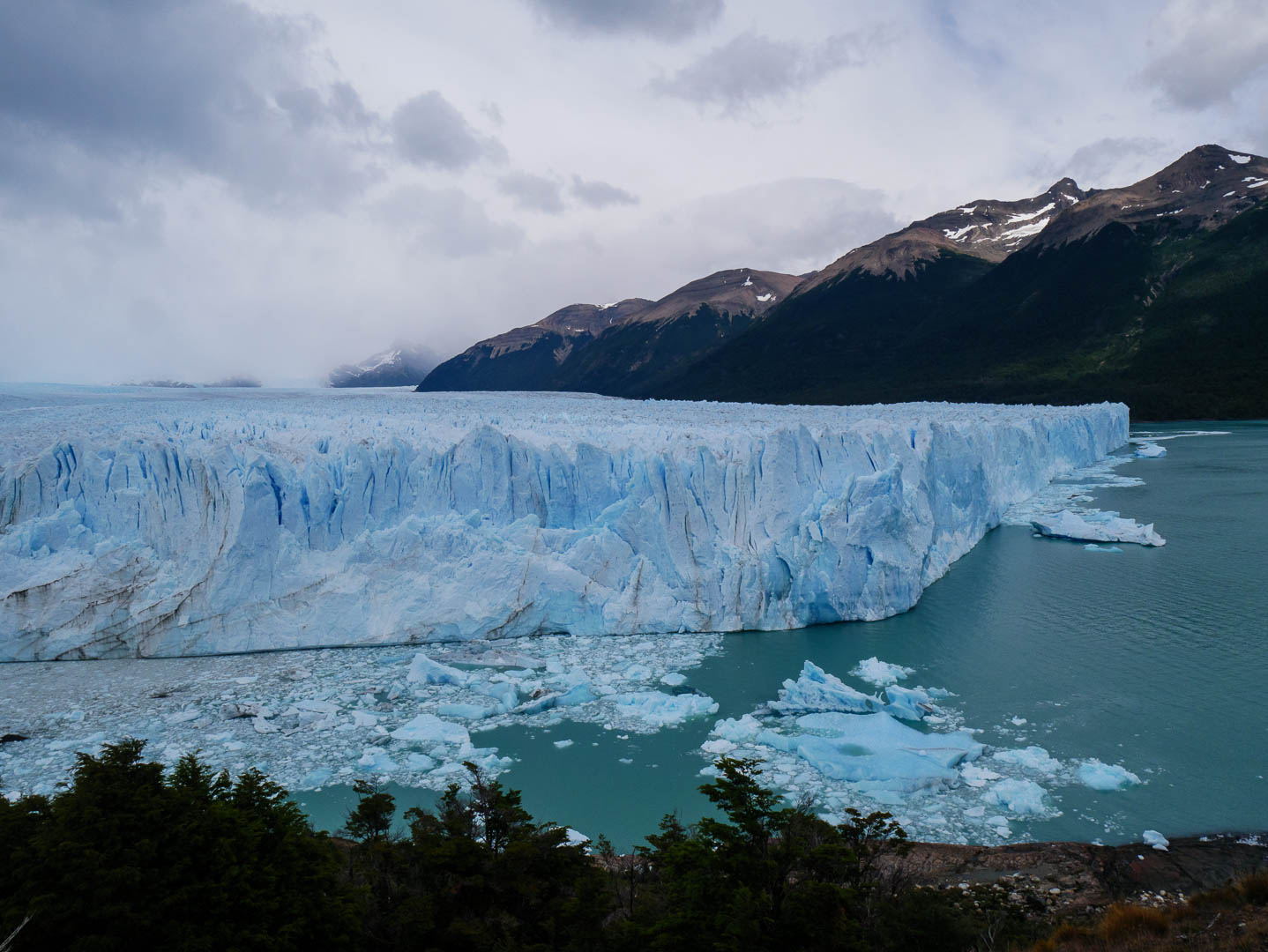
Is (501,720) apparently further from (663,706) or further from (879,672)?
(879,672)

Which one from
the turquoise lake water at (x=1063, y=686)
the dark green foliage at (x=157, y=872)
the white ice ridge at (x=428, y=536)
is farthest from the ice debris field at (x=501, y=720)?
the dark green foliage at (x=157, y=872)

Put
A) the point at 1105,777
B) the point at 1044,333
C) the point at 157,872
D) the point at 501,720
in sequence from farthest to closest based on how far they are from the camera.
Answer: the point at 1044,333 < the point at 501,720 < the point at 1105,777 < the point at 157,872

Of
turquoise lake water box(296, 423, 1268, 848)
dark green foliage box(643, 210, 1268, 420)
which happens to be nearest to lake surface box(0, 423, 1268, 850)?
turquoise lake water box(296, 423, 1268, 848)

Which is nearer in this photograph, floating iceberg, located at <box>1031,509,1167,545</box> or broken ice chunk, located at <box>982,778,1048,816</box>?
broken ice chunk, located at <box>982,778,1048,816</box>

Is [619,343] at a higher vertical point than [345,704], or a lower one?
higher

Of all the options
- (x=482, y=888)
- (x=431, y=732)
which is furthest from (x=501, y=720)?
(x=482, y=888)

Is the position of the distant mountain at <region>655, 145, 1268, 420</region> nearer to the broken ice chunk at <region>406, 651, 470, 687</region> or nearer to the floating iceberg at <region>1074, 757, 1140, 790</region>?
the floating iceberg at <region>1074, 757, 1140, 790</region>
